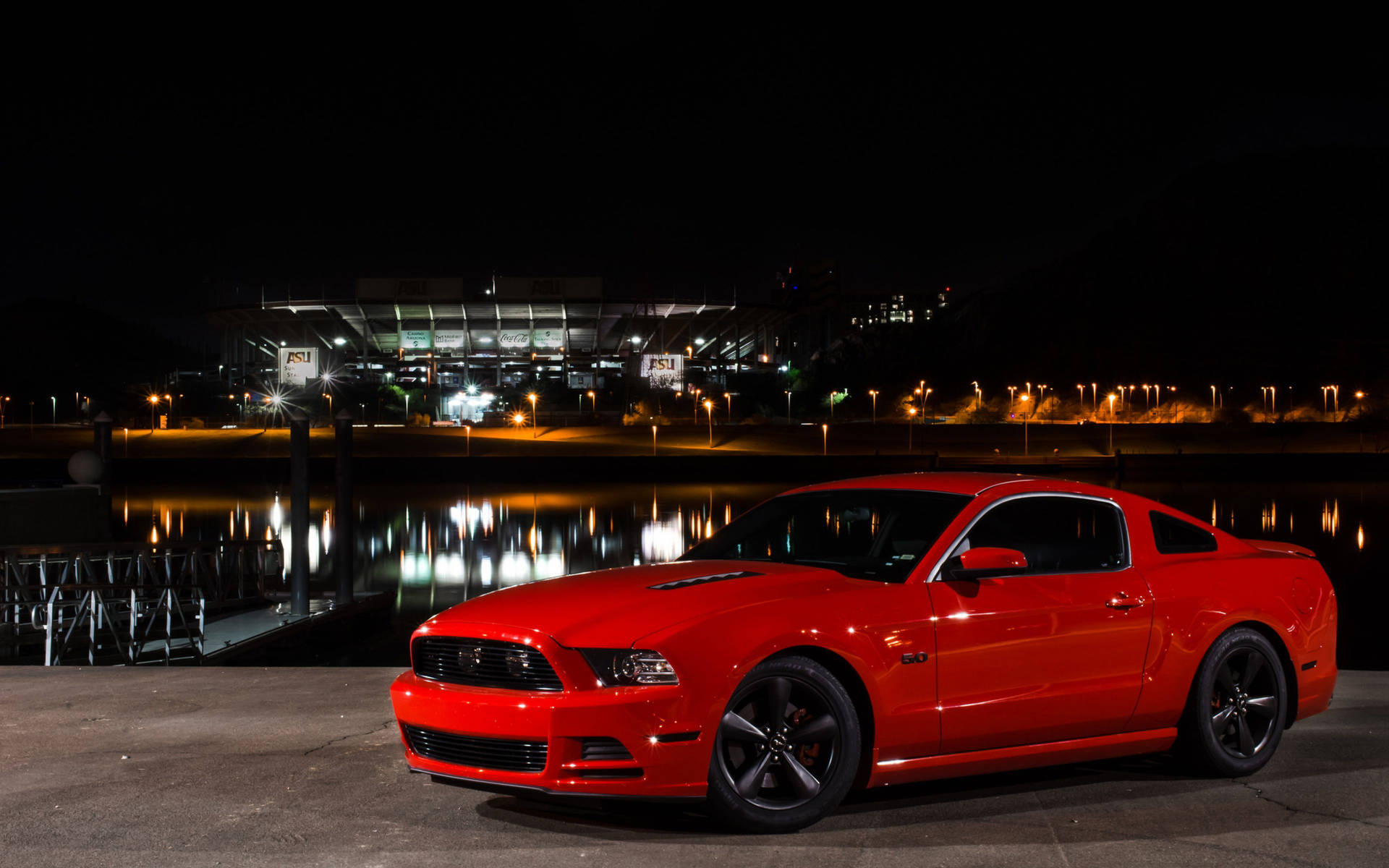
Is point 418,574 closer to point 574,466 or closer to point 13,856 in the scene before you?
point 13,856

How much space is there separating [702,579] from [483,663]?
1043 millimetres

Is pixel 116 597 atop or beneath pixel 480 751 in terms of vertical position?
beneath

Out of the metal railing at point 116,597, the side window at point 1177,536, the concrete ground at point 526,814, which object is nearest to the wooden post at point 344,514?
the metal railing at point 116,597

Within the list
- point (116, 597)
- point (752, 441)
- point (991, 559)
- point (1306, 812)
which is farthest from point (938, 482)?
point (752, 441)

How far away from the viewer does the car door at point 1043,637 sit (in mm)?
5281

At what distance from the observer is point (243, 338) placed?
150 meters

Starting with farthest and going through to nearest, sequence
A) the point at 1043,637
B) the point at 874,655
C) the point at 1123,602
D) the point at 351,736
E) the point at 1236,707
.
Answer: the point at 351,736 < the point at 1236,707 < the point at 1123,602 < the point at 1043,637 < the point at 874,655

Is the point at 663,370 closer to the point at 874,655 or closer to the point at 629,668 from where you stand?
the point at 874,655

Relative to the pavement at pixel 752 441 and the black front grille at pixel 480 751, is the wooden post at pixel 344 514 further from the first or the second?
the pavement at pixel 752 441

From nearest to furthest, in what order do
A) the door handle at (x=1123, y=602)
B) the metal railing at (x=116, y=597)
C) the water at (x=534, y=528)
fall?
the door handle at (x=1123, y=602) < the metal railing at (x=116, y=597) < the water at (x=534, y=528)

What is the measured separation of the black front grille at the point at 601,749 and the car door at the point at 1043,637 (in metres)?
1.48

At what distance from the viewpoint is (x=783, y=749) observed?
4.91m

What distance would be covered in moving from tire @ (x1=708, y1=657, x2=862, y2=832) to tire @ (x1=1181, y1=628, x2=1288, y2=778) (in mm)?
2078

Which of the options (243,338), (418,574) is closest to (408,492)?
(418,574)
